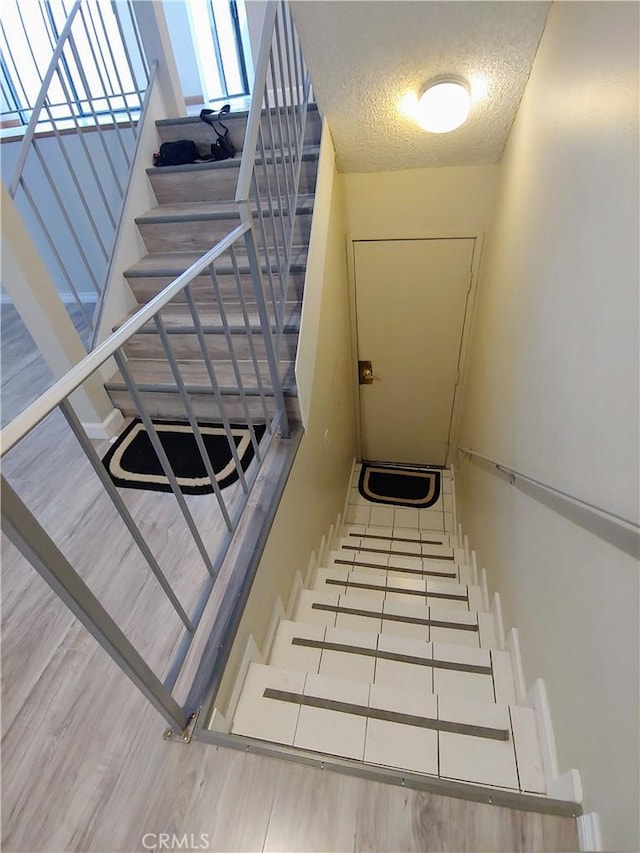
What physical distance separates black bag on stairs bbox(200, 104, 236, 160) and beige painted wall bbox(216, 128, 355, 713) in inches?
22.6

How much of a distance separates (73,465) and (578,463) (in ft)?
6.51

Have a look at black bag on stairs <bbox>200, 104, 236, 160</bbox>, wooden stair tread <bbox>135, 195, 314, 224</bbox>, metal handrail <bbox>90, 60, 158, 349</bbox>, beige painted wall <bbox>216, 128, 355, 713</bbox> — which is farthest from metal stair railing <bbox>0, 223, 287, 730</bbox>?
black bag on stairs <bbox>200, 104, 236, 160</bbox>

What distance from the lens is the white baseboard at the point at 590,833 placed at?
0.92 meters

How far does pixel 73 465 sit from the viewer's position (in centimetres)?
193

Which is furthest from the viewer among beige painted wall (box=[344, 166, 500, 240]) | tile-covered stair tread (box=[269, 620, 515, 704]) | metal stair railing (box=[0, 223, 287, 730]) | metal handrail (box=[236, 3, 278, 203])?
beige painted wall (box=[344, 166, 500, 240])

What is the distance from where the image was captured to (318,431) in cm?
256

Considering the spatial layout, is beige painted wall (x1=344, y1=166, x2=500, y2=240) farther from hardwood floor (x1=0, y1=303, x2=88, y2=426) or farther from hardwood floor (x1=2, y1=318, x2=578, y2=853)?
hardwood floor (x1=2, y1=318, x2=578, y2=853)

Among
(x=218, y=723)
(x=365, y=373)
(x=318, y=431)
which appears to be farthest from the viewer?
(x=365, y=373)

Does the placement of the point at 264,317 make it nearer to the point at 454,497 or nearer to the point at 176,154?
the point at 176,154

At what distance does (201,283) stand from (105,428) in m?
0.89

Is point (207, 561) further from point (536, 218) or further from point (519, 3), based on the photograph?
point (519, 3)

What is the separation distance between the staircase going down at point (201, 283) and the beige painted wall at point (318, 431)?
0.37 ft

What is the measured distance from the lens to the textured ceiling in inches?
67.7

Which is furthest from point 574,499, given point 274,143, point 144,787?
point 274,143
